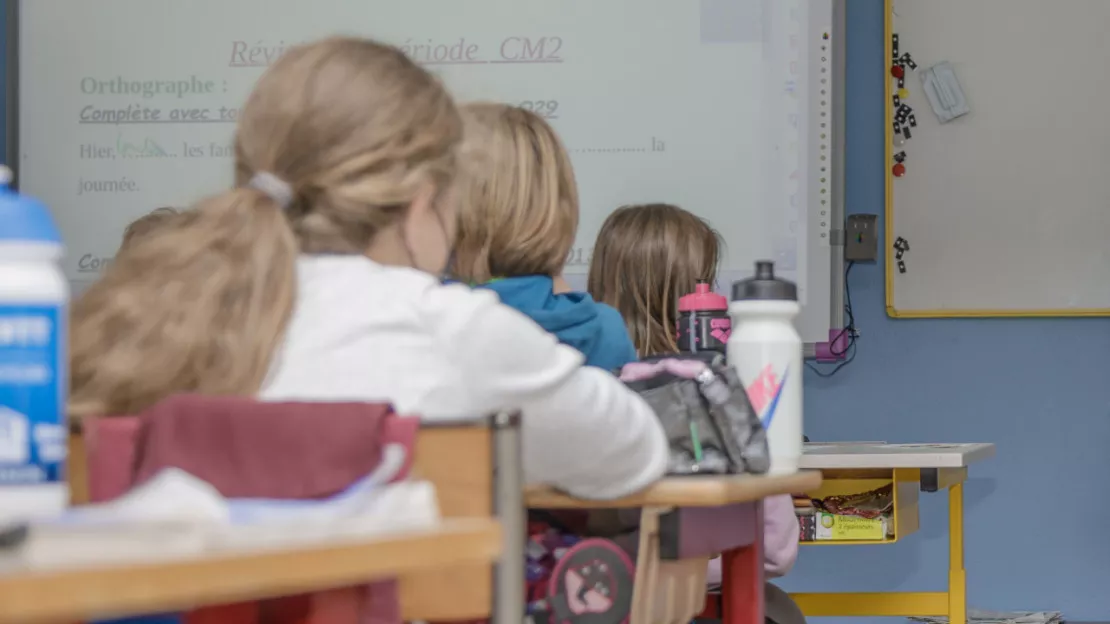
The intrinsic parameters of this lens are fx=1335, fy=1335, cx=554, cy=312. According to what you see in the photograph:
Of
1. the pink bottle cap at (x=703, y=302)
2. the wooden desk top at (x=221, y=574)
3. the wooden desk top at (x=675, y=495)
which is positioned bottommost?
the wooden desk top at (x=675, y=495)

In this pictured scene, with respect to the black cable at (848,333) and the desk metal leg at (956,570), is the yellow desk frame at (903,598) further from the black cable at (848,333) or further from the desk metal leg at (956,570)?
the black cable at (848,333)

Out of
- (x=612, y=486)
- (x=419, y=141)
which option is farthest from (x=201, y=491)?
(x=612, y=486)

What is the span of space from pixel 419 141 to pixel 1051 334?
3.21m

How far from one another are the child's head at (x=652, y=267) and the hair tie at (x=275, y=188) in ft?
4.50

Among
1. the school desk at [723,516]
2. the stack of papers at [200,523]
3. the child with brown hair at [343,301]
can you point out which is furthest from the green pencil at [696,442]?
the stack of papers at [200,523]

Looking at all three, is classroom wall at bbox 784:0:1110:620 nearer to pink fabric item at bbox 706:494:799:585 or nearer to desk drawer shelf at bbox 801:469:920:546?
desk drawer shelf at bbox 801:469:920:546

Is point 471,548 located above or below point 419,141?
below

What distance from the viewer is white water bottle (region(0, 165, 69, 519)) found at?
0.69 m

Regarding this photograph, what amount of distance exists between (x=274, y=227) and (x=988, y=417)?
10.9 feet

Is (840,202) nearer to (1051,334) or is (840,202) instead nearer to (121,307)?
(1051,334)

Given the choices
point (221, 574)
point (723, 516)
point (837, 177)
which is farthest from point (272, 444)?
point (837, 177)

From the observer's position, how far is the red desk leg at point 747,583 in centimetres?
170

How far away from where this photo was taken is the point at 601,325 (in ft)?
6.84

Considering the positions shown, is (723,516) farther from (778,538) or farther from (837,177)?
(837,177)
